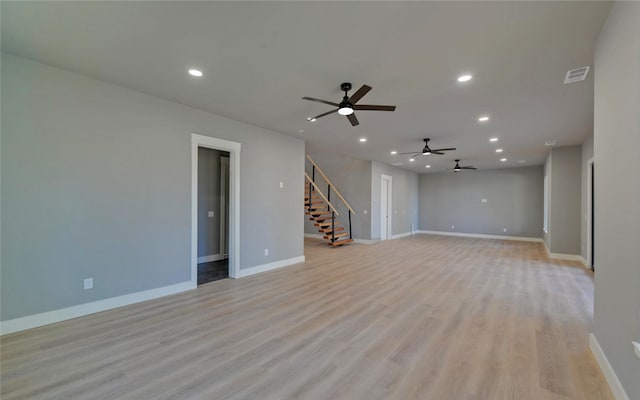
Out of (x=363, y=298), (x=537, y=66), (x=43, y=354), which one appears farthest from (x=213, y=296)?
(x=537, y=66)

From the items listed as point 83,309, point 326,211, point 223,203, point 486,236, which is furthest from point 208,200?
point 486,236

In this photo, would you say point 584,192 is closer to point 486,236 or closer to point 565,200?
point 565,200

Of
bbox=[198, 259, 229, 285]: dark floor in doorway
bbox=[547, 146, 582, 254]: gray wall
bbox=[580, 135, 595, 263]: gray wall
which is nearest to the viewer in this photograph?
bbox=[198, 259, 229, 285]: dark floor in doorway

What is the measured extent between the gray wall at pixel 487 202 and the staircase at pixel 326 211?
17.0 ft

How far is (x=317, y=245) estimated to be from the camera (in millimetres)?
9281

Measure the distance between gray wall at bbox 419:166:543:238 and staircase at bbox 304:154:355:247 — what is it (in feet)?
17.0

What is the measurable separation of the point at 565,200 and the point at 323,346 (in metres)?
7.79

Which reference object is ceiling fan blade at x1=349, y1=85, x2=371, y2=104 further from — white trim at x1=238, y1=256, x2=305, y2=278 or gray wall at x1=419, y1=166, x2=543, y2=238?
gray wall at x1=419, y1=166, x2=543, y2=238

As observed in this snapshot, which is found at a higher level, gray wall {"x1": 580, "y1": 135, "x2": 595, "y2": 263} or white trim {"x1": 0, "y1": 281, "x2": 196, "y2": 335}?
gray wall {"x1": 580, "y1": 135, "x2": 595, "y2": 263}

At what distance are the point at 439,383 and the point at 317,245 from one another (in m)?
7.21

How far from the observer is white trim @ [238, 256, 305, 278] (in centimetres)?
520

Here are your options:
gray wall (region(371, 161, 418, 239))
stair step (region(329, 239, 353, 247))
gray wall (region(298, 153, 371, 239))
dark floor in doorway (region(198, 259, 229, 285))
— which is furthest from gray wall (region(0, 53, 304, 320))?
gray wall (region(371, 161, 418, 239))

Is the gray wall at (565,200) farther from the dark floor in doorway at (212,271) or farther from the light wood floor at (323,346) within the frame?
the dark floor in doorway at (212,271)

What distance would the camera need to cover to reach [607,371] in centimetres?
219
